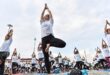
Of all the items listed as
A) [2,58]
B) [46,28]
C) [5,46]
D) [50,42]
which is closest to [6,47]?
[5,46]

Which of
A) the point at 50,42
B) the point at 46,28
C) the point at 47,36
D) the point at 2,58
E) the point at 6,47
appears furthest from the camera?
the point at 6,47

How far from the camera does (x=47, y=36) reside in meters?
10.2

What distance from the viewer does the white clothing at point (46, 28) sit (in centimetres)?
1034

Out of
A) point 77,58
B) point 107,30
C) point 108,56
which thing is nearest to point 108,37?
point 107,30

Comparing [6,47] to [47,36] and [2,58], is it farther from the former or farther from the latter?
[47,36]

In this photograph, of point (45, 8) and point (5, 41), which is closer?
point (45, 8)

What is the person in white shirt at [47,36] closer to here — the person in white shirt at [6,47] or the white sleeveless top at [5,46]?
the person in white shirt at [6,47]

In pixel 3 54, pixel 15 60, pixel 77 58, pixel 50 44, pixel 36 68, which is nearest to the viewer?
pixel 50 44

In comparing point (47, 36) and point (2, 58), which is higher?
point (47, 36)

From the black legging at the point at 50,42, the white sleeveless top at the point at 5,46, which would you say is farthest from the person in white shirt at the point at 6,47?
the black legging at the point at 50,42

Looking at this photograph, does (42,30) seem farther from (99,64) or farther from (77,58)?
(99,64)

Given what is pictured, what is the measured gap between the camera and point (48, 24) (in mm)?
10445

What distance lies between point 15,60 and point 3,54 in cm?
1638

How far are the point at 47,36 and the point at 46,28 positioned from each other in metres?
0.34
